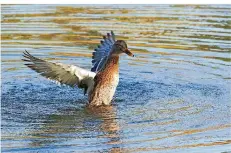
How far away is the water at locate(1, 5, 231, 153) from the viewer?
9312mm

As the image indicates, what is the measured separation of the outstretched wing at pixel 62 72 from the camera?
1073 centimetres

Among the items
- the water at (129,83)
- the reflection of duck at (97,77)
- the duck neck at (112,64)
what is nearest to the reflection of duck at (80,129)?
the water at (129,83)

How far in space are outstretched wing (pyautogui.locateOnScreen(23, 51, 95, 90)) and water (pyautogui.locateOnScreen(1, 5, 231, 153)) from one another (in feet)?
1.11

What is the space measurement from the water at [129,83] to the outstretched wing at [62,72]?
1.11 ft

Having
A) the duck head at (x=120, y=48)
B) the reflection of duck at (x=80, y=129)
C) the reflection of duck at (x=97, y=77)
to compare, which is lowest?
the reflection of duck at (x=80, y=129)

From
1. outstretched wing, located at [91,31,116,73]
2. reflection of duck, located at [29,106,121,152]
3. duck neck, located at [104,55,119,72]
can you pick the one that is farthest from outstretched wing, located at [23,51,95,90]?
outstretched wing, located at [91,31,116,73]

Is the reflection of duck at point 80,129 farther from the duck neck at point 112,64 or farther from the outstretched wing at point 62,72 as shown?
the duck neck at point 112,64

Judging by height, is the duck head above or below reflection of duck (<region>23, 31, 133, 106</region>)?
above

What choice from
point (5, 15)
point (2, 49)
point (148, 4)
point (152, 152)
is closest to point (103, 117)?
point (152, 152)

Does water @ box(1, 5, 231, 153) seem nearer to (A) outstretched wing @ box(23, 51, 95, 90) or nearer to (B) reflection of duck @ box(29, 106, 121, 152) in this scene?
(B) reflection of duck @ box(29, 106, 121, 152)

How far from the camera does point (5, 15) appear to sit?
1822 centimetres

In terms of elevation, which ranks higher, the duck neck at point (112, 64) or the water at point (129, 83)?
the duck neck at point (112, 64)

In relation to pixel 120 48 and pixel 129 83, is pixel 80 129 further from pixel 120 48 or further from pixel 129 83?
pixel 129 83

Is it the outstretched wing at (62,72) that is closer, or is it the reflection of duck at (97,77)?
the outstretched wing at (62,72)
